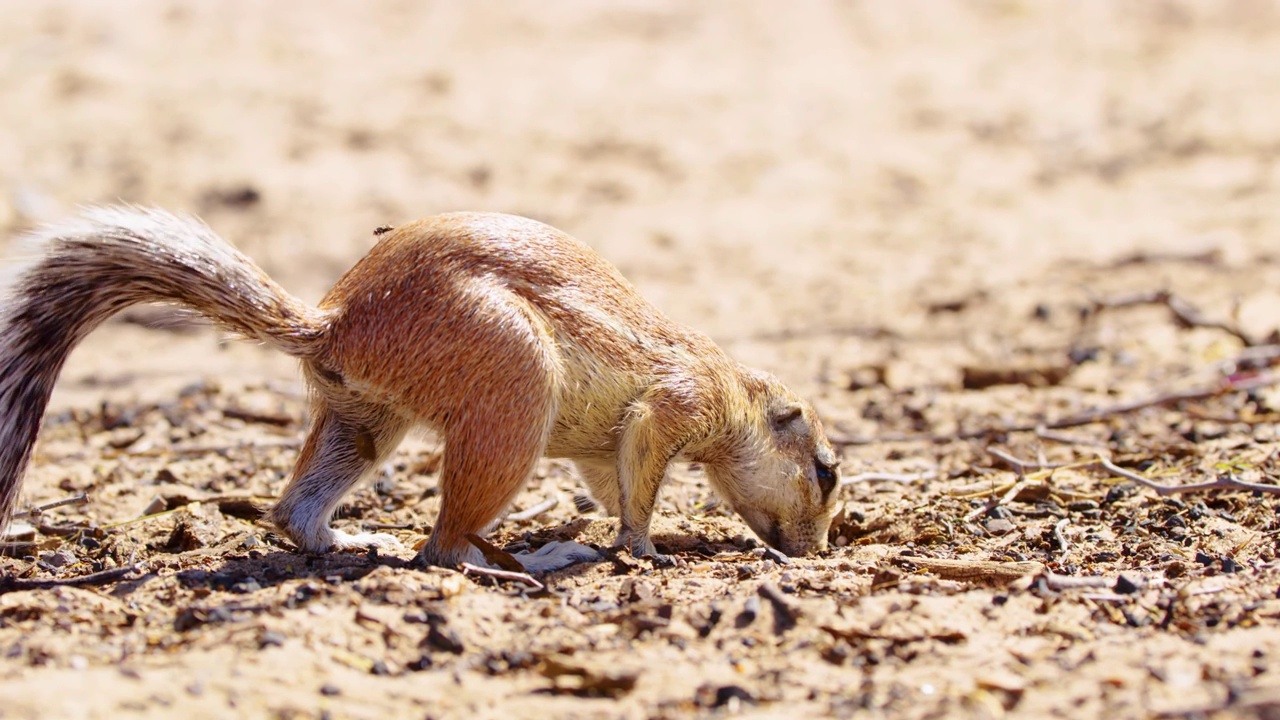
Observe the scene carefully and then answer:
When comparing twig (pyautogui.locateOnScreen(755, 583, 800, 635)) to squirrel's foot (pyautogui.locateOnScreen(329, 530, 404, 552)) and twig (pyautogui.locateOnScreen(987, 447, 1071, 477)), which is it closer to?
squirrel's foot (pyautogui.locateOnScreen(329, 530, 404, 552))

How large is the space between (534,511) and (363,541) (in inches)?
35.9

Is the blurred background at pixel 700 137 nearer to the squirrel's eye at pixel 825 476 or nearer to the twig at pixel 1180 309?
the twig at pixel 1180 309

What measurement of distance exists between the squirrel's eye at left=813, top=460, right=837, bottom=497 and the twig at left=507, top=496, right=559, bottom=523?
1.13 metres

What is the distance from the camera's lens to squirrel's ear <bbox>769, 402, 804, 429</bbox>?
5.32m

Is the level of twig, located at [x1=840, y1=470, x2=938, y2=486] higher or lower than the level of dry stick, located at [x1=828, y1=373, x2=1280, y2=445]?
lower

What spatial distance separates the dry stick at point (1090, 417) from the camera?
20.7 ft

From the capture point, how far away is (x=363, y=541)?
4781 millimetres

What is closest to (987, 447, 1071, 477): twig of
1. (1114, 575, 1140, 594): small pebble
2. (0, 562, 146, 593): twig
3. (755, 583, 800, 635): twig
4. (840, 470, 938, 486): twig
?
(840, 470, 938, 486): twig

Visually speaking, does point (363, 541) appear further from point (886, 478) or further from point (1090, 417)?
point (1090, 417)

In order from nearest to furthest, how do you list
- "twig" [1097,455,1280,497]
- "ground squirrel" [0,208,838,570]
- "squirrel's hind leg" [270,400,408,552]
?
1. "ground squirrel" [0,208,838,570]
2. "squirrel's hind leg" [270,400,408,552]
3. "twig" [1097,455,1280,497]

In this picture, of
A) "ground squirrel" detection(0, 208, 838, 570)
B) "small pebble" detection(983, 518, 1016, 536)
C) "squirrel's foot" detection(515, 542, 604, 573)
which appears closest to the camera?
"ground squirrel" detection(0, 208, 838, 570)

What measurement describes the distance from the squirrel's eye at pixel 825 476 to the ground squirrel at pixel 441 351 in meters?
0.45

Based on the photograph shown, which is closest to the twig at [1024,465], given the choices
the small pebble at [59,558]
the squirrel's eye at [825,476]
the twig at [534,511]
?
Answer: the squirrel's eye at [825,476]

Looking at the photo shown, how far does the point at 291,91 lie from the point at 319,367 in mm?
8333
